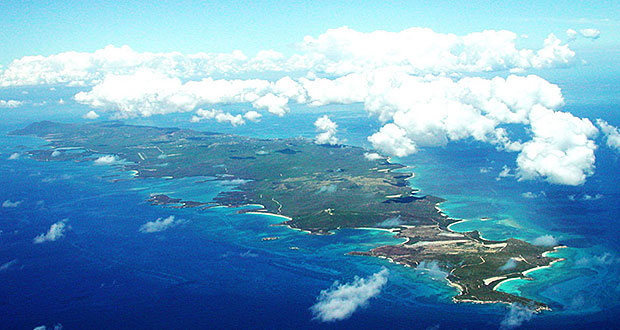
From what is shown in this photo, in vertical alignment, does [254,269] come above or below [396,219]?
below

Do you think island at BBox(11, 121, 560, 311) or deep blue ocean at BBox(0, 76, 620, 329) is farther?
island at BBox(11, 121, 560, 311)

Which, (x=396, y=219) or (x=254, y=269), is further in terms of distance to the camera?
(x=396, y=219)

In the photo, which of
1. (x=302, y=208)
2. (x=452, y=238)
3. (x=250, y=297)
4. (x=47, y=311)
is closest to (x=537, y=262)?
(x=452, y=238)

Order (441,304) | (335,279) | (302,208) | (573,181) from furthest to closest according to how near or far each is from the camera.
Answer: (573,181), (302,208), (335,279), (441,304)

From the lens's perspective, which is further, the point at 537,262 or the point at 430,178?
the point at 430,178

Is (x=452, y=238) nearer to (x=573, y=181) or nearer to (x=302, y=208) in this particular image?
(x=302, y=208)

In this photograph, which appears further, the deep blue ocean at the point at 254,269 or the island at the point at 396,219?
the island at the point at 396,219

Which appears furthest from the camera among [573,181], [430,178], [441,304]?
[430,178]

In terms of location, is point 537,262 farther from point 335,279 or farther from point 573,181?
point 573,181
